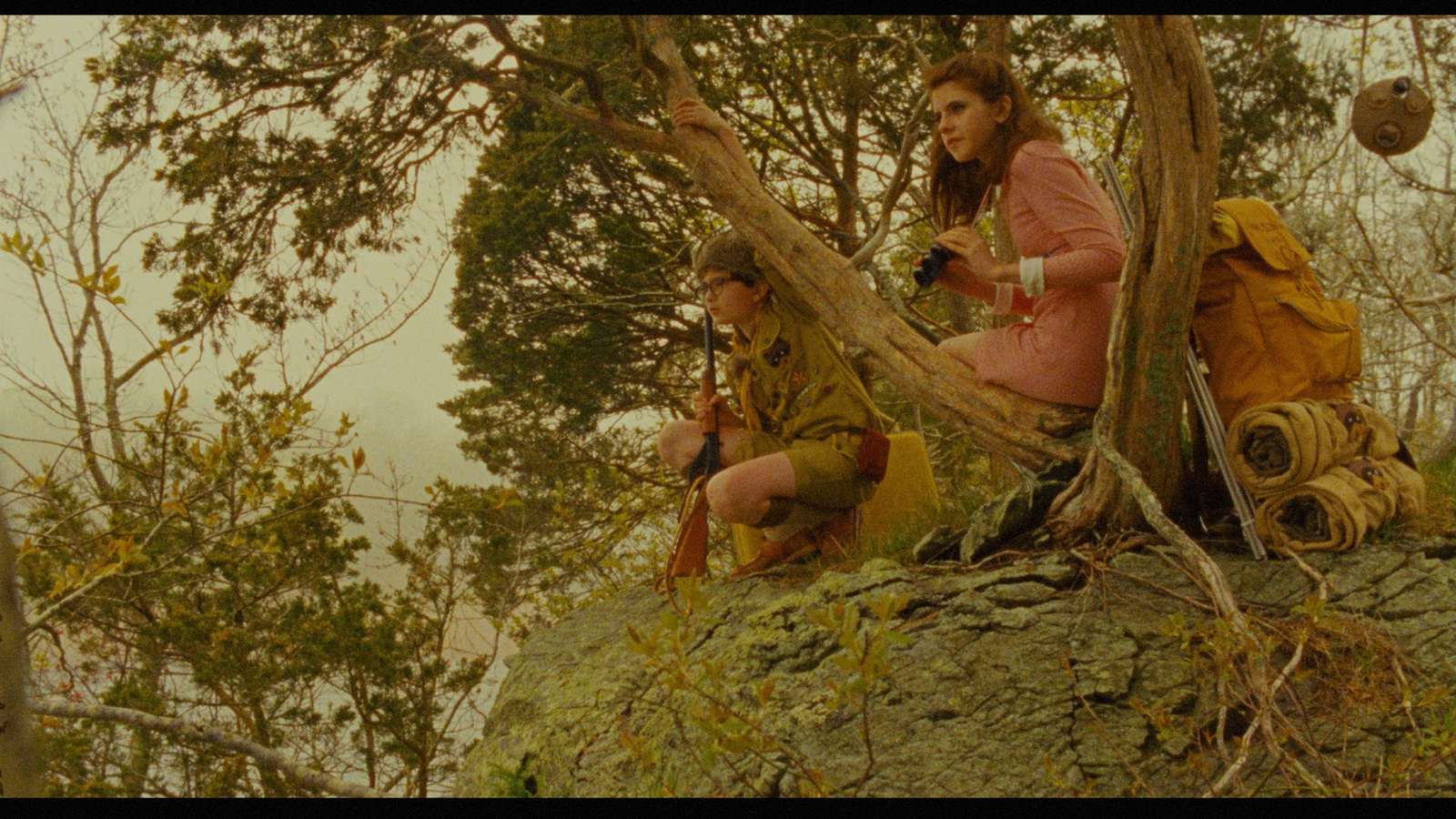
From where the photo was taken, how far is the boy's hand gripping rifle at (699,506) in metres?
3.96

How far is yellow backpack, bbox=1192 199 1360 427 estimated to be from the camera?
312 cm

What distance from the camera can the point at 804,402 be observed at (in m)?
3.95

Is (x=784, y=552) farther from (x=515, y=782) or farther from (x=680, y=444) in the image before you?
(x=515, y=782)

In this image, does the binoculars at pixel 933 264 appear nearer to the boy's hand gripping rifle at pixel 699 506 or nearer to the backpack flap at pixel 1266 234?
the backpack flap at pixel 1266 234

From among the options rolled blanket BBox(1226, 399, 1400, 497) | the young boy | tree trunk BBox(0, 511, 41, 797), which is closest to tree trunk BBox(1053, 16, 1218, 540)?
rolled blanket BBox(1226, 399, 1400, 497)

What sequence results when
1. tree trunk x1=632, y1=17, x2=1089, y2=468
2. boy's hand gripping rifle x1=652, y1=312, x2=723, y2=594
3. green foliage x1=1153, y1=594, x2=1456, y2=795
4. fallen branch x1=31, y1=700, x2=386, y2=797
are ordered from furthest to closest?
boy's hand gripping rifle x1=652, y1=312, x2=723, y2=594, tree trunk x1=632, y1=17, x2=1089, y2=468, fallen branch x1=31, y1=700, x2=386, y2=797, green foliage x1=1153, y1=594, x2=1456, y2=795

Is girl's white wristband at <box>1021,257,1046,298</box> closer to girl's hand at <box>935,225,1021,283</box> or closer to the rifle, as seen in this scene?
girl's hand at <box>935,225,1021,283</box>

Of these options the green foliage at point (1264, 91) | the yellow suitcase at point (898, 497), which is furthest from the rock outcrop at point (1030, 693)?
the green foliage at point (1264, 91)

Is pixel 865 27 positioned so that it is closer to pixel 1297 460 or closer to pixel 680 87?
pixel 680 87

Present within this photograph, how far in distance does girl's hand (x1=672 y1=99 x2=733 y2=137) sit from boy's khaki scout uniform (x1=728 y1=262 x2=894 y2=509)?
72cm

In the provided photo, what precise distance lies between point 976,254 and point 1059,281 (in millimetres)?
289

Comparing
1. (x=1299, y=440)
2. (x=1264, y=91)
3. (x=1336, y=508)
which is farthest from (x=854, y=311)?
(x=1264, y=91)

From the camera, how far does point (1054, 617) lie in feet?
9.45
